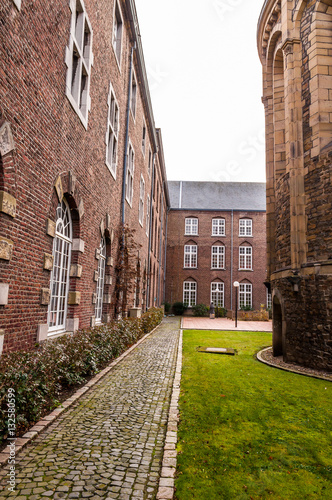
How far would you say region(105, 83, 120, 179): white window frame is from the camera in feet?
35.2

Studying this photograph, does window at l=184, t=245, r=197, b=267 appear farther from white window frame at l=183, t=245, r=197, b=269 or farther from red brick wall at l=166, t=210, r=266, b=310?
red brick wall at l=166, t=210, r=266, b=310

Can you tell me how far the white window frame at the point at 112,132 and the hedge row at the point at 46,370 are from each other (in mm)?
5483

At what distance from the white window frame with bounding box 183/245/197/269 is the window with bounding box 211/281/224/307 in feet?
9.26

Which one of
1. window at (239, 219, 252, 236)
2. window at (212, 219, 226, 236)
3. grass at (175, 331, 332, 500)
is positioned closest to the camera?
grass at (175, 331, 332, 500)

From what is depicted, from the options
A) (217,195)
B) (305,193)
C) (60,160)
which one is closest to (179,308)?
(217,195)

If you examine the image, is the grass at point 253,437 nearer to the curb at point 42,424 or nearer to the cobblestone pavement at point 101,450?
the cobblestone pavement at point 101,450

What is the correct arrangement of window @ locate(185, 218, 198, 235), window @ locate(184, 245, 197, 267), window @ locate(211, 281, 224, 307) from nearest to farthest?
1. window @ locate(211, 281, 224, 307)
2. window @ locate(184, 245, 197, 267)
3. window @ locate(185, 218, 198, 235)

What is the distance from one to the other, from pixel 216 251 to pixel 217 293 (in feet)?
14.2

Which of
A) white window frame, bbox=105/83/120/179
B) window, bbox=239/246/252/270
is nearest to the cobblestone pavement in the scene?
white window frame, bbox=105/83/120/179

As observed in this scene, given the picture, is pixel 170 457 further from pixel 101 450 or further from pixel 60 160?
pixel 60 160

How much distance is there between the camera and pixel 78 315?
829cm

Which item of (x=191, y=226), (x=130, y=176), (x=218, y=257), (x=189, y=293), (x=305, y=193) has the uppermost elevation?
(x=191, y=226)

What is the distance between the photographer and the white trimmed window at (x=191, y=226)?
36.8 metres

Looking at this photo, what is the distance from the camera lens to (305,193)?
933cm
